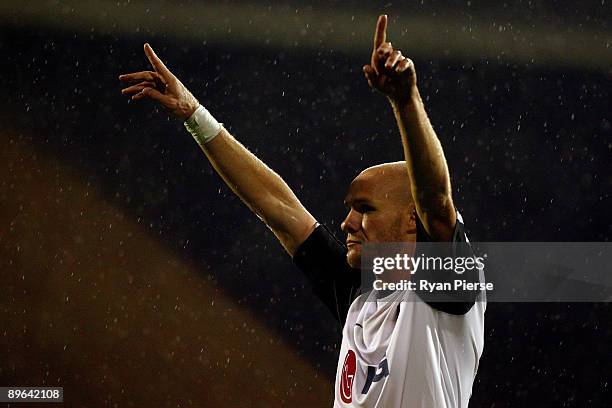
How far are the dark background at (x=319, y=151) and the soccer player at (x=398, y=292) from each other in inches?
72.4

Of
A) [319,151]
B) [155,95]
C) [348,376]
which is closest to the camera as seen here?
[348,376]

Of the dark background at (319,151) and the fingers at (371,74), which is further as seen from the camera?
the dark background at (319,151)

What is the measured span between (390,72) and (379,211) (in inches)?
18.6

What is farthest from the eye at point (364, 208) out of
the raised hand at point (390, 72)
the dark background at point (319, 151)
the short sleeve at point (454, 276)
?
the dark background at point (319, 151)

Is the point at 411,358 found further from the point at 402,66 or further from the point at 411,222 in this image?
the point at 402,66

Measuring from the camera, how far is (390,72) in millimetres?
1487

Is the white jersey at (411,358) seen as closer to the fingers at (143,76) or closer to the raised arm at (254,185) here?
the raised arm at (254,185)

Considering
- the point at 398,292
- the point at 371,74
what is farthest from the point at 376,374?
the point at 371,74

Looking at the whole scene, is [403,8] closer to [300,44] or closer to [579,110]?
[300,44]

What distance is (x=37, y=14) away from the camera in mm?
4152

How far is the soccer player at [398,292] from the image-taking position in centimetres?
153

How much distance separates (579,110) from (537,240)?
699mm

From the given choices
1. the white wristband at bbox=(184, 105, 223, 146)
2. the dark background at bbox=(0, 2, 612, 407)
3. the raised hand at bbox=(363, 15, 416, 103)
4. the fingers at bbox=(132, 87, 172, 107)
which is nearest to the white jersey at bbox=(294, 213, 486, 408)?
the raised hand at bbox=(363, 15, 416, 103)

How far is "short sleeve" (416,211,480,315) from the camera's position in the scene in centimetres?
163
